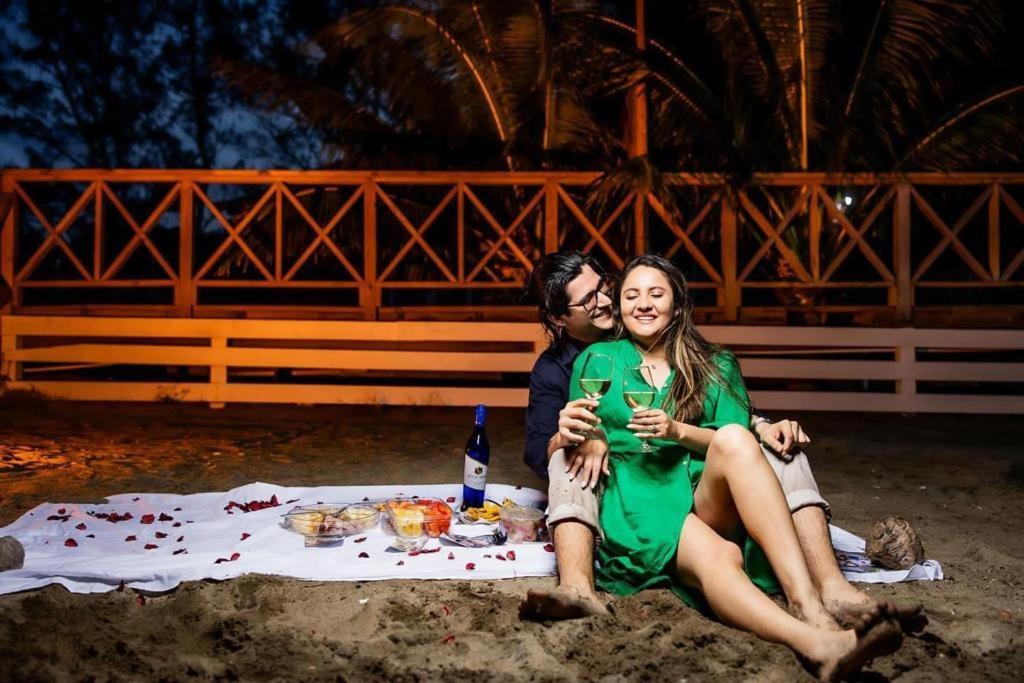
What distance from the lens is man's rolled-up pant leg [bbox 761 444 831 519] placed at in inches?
92.7

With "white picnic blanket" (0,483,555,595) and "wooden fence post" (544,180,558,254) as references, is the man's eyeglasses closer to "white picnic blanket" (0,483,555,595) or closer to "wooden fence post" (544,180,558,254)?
"white picnic blanket" (0,483,555,595)

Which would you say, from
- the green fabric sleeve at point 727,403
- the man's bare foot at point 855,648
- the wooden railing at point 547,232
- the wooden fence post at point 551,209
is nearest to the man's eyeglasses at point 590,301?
the green fabric sleeve at point 727,403

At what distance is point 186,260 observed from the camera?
7.80 meters

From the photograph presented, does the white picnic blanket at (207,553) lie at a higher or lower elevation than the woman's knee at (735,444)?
lower

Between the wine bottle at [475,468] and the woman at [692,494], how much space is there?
85cm

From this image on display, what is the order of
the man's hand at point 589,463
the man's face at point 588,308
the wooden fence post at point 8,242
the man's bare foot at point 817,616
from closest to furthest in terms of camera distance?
the man's bare foot at point 817,616 < the man's hand at point 589,463 < the man's face at point 588,308 < the wooden fence post at point 8,242

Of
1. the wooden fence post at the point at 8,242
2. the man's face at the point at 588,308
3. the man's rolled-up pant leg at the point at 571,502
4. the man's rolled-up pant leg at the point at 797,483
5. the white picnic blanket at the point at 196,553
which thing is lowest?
the white picnic blanket at the point at 196,553

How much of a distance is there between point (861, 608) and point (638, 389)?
79 cm

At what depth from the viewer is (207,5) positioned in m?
17.7

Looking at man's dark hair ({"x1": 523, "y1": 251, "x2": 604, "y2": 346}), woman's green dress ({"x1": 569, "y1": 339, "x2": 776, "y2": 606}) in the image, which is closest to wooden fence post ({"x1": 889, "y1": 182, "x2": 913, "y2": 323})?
man's dark hair ({"x1": 523, "y1": 251, "x2": 604, "y2": 346})

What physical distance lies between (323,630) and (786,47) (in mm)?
7805

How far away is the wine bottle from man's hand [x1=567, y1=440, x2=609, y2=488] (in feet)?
2.88

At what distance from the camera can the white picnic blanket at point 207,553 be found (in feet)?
8.58

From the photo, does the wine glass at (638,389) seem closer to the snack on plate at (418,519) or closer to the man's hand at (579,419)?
the man's hand at (579,419)
